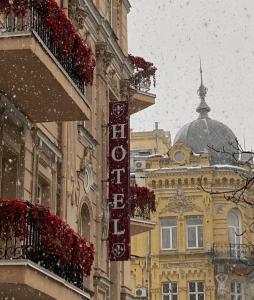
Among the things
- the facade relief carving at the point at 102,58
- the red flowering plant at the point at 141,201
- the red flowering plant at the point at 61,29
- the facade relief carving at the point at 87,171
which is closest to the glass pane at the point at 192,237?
the red flowering plant at the point at 141,201

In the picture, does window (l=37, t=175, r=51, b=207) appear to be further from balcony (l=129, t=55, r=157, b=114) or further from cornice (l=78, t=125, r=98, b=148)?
balcony (l=129, t=55, r=157, b=114)

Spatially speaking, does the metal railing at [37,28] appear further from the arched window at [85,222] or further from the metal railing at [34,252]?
the arched window at [85,222]

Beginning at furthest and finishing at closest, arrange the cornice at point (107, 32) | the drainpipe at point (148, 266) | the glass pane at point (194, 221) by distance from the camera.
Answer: the glass pane at point (194, 221) < the drainpipe at point (148, 266) < the cornice at point (107, 32)

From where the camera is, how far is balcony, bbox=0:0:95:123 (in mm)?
11070

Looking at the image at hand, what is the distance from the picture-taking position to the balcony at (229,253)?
42.2 m

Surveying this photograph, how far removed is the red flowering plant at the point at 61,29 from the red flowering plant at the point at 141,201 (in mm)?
7725

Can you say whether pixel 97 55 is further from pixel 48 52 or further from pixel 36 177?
pixel 48 52

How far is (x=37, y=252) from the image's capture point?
10.9m

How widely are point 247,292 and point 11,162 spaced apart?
101ft

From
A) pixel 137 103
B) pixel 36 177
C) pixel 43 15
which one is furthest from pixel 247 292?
pixel 43 15

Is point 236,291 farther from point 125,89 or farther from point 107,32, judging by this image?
point 107,32

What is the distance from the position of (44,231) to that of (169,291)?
32.2 metres

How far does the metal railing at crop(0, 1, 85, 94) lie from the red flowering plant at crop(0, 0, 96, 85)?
15 millimetres

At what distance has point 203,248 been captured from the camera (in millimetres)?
42875
